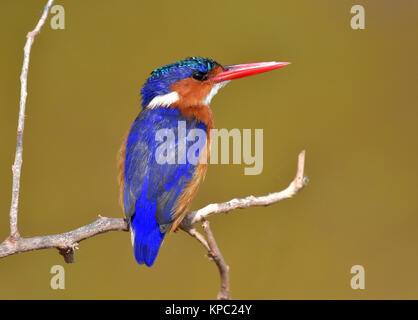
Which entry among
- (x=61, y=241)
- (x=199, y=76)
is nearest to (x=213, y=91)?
(x=199, y=76)

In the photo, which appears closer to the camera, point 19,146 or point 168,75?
point 19,146

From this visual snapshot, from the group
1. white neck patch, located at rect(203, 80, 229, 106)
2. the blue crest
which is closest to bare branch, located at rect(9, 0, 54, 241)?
the blue crest

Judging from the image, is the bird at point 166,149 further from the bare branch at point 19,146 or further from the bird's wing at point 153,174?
the bare branch at point 19,146

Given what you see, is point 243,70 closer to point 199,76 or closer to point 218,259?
point 199,76

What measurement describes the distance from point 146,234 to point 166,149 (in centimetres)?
34

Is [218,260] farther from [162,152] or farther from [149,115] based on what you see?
[149,115]

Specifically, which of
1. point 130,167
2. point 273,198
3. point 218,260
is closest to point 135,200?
point 130,167

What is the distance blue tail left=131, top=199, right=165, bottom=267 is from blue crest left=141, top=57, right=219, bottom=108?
57 cm

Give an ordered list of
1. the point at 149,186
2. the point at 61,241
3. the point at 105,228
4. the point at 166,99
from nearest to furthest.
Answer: the point at 61,241
the point at 105,228
the point at 149,186
the point at 166,99

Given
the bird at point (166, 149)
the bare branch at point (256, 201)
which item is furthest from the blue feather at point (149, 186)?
the bare branch at point (256, 201)

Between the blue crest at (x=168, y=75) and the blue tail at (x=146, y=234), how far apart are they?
1.88 ft

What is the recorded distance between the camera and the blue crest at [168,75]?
2.33 m

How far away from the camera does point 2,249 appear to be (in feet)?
5.30

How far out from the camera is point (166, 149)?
2074 millimetres
